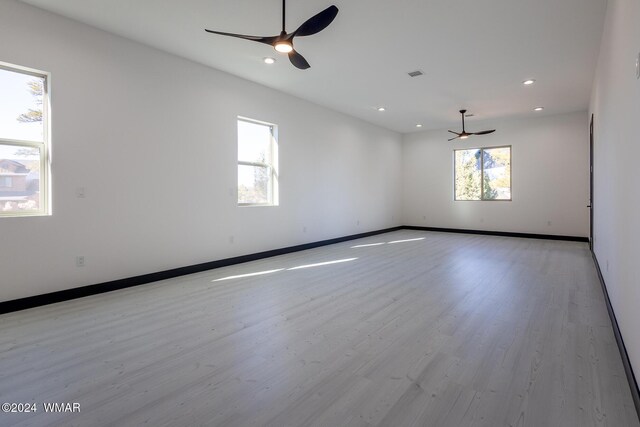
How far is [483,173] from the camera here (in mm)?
8984

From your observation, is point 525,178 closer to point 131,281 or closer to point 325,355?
point 325,355

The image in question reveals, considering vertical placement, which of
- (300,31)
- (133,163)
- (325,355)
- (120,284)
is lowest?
(325,355)

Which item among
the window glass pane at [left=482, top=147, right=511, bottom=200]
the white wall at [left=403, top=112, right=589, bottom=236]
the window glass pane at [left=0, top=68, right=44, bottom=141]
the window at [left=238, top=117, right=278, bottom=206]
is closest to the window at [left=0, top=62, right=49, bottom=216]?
the window glass pane at [left=0, top=68, right=44, bottom=141]

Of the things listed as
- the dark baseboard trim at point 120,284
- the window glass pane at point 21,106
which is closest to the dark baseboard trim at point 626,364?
the dark baseboard trim at point 120,284

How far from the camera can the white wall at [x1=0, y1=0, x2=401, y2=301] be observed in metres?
3.39

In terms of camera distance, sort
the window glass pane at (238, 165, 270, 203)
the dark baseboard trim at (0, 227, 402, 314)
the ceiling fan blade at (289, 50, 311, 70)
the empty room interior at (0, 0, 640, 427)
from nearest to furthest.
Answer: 1. the empty room interior at (0, 0, 640, 427)
2. the dark baseboard trim at (0, 227, 402, 314)
3. the ceiling fan blade at (289, 50, 311, 70)
4. the window glass pane at (238, 165, 270, 203)

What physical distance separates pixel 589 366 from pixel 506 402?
829 millimetres

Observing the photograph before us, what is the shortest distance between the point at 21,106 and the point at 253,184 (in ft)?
10.2

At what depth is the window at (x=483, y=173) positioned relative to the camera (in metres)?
8.60

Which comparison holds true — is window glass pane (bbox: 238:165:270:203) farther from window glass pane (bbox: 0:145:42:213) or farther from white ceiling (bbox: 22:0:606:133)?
window glass pane (bbox: 0:145:42:213)

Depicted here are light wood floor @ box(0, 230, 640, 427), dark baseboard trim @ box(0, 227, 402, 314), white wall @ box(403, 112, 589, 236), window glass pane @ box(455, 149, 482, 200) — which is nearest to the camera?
light wood floor @ box(0, 230, 640, 427)

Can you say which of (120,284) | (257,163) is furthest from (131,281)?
(257,163)

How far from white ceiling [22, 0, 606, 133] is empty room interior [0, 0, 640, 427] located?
0.04 metres

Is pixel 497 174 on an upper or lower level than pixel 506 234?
upper
